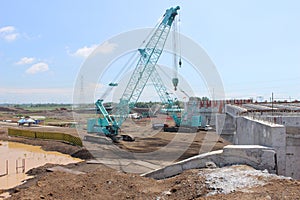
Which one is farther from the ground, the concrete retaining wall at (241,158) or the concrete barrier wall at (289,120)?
the concrete barrier wall at (289,120)

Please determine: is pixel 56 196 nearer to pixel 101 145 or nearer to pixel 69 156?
pixel 69 156

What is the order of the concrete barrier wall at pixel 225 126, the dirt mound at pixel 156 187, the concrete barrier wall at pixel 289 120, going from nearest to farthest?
1. the dirt mound at pixel 156 187
2. the concrete barrier wall at pixel 289 120
3. the concrete barrier wall at pixel 225 126

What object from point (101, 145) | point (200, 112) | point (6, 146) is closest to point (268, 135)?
point (101, 145)

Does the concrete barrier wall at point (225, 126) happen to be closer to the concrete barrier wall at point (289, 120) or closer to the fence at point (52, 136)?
the fence at point (52, 136)

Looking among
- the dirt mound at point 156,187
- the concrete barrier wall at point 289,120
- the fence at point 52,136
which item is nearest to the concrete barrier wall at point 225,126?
the fence at point 52,136

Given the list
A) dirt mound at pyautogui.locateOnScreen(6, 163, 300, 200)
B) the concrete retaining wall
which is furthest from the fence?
the concrete retaining wall

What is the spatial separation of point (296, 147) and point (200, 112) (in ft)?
122

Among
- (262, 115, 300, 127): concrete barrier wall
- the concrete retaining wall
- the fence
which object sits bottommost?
the fence

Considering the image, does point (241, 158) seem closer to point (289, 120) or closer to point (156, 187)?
point (156, 187)

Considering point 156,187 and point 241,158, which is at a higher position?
point 241,158

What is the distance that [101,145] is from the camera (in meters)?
28.9

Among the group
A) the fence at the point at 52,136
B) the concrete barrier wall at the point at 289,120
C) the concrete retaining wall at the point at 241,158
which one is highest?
the concrete barrier wall at the point at 289,120

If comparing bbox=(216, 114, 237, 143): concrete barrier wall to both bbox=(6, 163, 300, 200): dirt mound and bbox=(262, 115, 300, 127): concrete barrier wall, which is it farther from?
bbox=(6, 163, 300, 200): dirt mound

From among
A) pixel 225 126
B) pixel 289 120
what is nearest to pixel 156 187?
pixel 289 120
